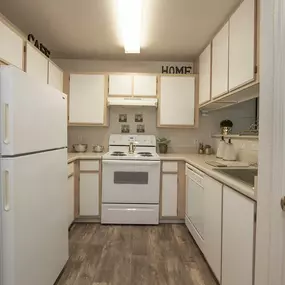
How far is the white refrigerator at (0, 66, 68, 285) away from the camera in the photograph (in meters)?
1.30

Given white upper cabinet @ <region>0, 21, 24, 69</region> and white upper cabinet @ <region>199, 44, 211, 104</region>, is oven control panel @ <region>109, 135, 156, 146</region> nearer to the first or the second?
white upper cabinet @ <region>199, 44, 211, 104</region>

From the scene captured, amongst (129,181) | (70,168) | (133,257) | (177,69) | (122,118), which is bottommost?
(133,257)

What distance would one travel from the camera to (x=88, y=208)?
11.0 ft

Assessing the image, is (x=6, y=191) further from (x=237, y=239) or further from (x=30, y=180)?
(x=237, y=239)

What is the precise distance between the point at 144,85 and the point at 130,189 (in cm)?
146

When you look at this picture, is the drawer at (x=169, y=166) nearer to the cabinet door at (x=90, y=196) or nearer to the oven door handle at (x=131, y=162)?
the oven door handle at (x=131, y=162)

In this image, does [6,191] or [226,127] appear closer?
[6,191]

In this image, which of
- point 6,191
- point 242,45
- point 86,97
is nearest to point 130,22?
point 242,45

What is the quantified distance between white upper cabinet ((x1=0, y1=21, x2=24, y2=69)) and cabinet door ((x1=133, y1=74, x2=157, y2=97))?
1.69 meters

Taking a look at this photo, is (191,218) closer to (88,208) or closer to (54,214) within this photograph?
(88,208)

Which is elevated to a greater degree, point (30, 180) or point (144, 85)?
point (144, 85)

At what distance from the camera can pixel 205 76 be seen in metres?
3.22

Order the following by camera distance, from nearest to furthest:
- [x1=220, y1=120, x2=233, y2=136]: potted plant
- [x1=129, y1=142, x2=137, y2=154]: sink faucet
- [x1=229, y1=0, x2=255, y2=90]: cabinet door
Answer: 1. [x1=229, y1=0, x2=255, y2=90]: cabinet door
2. [x1=220, y1=120, x2=233, y2=136]: potted plant
3. [x1=129, y1=142, x2=137, y2=154]: sink faucet

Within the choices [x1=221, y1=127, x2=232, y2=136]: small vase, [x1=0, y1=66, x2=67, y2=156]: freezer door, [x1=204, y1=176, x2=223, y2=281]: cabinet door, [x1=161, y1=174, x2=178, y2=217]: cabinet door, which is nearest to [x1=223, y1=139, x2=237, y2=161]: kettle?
[x1=221, y1=127, x2=232, y2=136]: small vase
